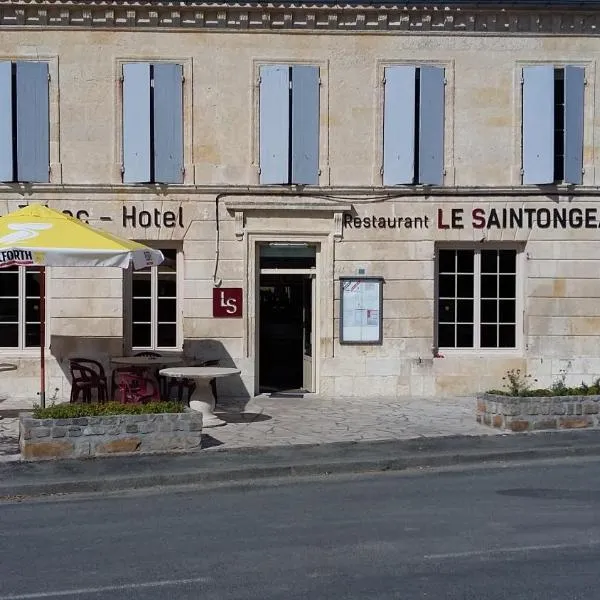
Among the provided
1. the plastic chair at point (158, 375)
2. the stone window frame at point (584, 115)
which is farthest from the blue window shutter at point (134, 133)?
the stone window frame at point (584, 115)

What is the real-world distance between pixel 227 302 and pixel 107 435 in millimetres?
4936

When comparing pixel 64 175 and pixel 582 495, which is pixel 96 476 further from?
pixel 64 175

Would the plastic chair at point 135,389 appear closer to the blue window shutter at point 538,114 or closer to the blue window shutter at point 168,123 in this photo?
the blue window shutter at point 168,123

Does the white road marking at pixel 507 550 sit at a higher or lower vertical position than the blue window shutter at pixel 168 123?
lower

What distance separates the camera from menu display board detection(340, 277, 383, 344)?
14555mm

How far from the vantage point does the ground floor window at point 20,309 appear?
14492mm

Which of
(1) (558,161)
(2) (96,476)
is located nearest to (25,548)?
(2) (96,476)

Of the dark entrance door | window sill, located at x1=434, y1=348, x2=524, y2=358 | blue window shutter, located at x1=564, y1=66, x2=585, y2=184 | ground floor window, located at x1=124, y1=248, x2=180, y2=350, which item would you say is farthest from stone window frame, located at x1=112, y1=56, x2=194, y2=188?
blue window shutter, located at x1=564, y1=66, x2=585, y2=184

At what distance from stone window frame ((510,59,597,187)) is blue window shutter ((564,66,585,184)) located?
8cm

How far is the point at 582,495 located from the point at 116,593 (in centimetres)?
460

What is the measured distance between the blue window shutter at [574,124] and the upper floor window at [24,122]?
26.7 ft

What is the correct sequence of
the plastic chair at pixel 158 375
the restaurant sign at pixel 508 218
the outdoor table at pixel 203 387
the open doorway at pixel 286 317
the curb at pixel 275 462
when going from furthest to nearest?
1. the open doorway at pixel 286 317
2. the restaurant sign at pixel 508 218
3. the plastic chair at pixel 158 375
4. the outdoor table at pixel 203 387
5. the curb at pixel 275 462

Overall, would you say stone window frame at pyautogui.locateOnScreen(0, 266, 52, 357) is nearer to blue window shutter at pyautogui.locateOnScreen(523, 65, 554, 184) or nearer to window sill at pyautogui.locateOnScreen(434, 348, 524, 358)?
window sill at pyautogui.locateOnScreen(434, 348, 524, 358)

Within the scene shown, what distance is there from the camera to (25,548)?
6.49 meters
